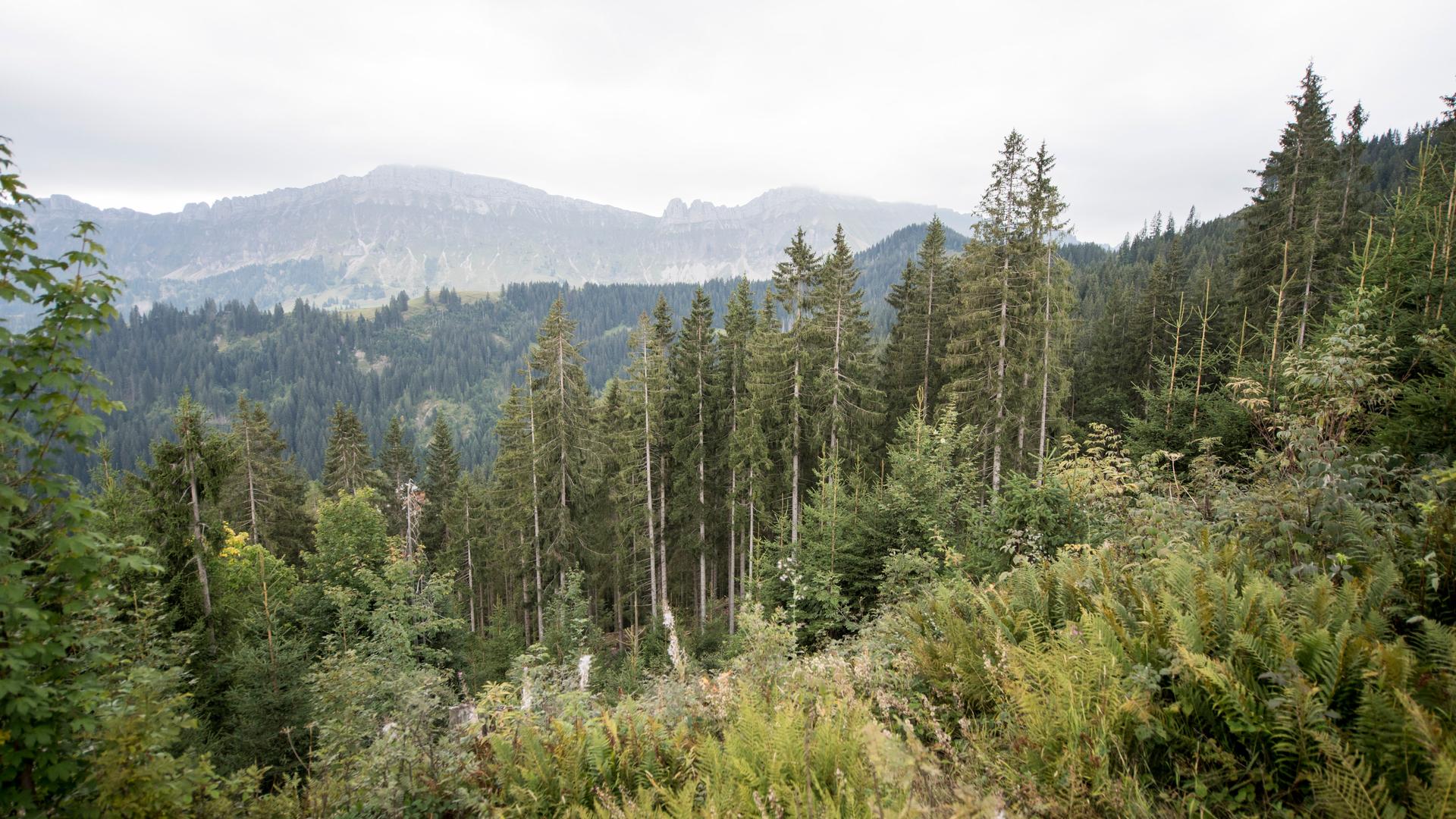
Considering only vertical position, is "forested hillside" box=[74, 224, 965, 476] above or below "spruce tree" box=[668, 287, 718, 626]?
below

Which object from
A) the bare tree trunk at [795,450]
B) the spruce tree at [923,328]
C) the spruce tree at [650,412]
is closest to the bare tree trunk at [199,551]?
the spruce tree at [650,412]

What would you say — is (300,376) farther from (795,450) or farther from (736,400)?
(795,450)

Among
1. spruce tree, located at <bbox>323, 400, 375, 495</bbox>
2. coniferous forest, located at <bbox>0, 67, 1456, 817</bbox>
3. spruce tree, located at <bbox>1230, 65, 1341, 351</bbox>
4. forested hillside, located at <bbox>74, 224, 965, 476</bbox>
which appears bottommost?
forested hillside, located at <bbox>74, 224, 965, 476</bbox>

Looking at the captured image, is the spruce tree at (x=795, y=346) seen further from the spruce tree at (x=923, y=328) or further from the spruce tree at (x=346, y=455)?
the spruce tree at (x=346, y=455)

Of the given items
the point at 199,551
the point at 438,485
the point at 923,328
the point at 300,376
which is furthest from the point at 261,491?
the point at 300,376

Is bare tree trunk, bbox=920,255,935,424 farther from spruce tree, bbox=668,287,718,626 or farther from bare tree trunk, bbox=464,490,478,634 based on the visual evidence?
bare tree trunk, bbox=464,490,478,634

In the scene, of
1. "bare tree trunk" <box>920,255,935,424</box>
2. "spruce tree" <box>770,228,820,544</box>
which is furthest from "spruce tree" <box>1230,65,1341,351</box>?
"spruce tree" <box>770,228,820,544</box>

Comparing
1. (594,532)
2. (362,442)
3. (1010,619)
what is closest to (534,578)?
(594,532)

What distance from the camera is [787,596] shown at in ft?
40.0

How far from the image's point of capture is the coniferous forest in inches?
127

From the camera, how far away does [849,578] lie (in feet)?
37.1

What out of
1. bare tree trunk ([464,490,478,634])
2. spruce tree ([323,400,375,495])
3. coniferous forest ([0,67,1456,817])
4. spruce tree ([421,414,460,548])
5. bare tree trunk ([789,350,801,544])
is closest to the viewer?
coniferous forest ([0,67,1456,817])

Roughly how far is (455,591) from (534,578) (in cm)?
975

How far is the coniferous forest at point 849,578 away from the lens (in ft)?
10.6
